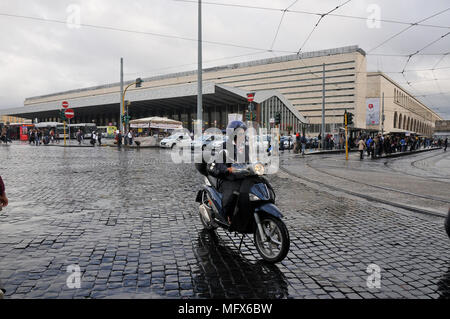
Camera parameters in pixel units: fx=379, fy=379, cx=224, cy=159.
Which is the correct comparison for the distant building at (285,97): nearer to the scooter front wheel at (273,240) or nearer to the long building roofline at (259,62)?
the long building roofline at (259,62)

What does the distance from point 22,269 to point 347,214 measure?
498 centimetres

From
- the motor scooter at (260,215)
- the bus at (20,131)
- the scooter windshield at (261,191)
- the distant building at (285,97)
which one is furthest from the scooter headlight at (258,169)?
the bus at (20,131)

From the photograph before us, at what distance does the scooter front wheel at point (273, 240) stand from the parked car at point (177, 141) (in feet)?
90.2

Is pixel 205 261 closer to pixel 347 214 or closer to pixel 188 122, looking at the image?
pixel 347 214

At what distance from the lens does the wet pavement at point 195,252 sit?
330 centimetres

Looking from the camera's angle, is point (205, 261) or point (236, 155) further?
point (236, 155)

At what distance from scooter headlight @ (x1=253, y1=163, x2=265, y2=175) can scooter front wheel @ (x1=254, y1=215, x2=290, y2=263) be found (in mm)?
482

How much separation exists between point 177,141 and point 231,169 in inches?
1129

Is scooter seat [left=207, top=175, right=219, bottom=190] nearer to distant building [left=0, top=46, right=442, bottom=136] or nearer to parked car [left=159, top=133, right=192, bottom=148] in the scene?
parked car [left=159, top=133, right=192, bottom=148]

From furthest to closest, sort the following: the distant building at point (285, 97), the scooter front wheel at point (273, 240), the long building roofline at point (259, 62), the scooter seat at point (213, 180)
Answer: the long building roofline at point (259, 62) → the distant building at point (285, 97) → the scooter seat at point (213, 180) → the scooter front wheel at point (273, 240)

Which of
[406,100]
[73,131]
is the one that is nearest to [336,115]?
[406,100]

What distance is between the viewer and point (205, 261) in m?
4.02
